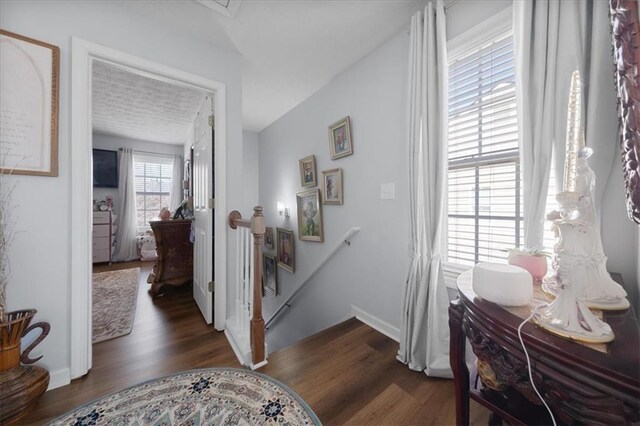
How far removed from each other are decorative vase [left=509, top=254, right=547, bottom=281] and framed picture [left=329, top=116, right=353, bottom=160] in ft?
5.63

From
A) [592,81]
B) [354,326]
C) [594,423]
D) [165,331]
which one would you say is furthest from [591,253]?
[165,331]

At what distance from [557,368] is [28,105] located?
2568 millimetres

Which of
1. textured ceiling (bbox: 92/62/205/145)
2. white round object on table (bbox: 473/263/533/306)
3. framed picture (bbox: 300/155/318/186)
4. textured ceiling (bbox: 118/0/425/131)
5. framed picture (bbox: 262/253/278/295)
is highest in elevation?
textured ceiling (bbox: 92/62/205/145)

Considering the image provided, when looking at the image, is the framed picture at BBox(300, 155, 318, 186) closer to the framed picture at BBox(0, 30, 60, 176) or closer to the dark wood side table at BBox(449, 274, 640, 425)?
the framed picture at BBox(0, 30, 60, 176)

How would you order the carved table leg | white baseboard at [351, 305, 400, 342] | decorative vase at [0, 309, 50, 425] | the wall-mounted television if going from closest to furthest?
the carved table leg < decorative vase at [0, 309, 50, 425] < white baseboard at [351, 305, 400, 342] < the wall-mounted television

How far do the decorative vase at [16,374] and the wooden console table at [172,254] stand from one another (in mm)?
1616

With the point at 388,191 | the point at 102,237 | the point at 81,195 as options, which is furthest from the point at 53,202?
the point at 102,237

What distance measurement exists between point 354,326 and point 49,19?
309cm

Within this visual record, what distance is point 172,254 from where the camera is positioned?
302 centimetres

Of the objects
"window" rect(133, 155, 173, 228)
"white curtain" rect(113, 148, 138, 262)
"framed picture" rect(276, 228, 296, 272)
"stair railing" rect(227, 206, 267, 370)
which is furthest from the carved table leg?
"window" rect(133, 155, 173, 228)

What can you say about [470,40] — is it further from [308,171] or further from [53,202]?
[53,202]

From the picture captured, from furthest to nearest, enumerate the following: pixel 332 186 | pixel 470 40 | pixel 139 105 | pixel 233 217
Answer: pixel 139 105 < pixel 332 186 < pixel 233 217 < pixel 470 40

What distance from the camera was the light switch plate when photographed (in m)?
1.96

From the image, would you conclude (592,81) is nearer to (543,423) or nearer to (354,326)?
(543,423)
